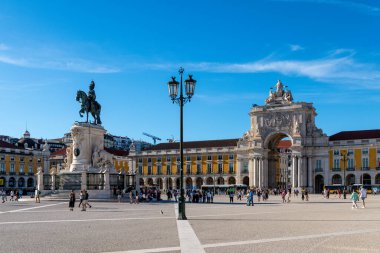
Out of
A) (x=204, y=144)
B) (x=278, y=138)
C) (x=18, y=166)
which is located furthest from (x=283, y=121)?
(x=18, y=166)

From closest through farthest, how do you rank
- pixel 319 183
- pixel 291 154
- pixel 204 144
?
pixel 319 183 → pixel 291 154 → pixel 204 144

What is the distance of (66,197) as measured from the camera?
45.0 meters

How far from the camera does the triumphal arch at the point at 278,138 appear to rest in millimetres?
98938

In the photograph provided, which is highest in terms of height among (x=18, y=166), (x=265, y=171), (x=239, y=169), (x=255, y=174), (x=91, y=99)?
(x=91, y=99)

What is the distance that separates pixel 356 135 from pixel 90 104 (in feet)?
208

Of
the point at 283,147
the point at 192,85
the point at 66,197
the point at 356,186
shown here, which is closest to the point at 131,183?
the point at 66,197

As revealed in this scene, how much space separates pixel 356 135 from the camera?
99250mm

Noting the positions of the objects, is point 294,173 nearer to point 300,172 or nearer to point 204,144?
point 300,172

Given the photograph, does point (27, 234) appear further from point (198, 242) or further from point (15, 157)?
point (15, 157)

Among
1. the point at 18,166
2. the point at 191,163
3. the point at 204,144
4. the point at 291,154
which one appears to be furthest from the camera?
the point at 204,144

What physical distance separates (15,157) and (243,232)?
99.5m

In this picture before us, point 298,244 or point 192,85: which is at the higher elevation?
point 192,85

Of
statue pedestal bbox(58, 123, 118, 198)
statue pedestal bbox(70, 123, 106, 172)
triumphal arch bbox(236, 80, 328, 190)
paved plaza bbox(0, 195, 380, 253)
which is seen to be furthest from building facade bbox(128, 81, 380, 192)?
paved plaza bbox(0, 195, 380, 253)

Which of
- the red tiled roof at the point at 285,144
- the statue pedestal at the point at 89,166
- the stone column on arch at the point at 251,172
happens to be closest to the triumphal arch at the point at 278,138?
the stone column on arch at the point at 251,172
